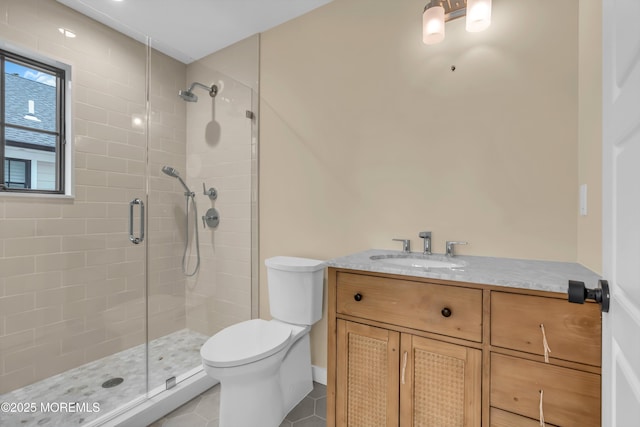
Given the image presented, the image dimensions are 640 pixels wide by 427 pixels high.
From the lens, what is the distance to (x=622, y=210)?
0.55 metres

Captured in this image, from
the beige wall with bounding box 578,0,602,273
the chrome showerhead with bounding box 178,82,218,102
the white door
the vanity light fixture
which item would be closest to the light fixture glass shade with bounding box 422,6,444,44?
the vanity light fixture

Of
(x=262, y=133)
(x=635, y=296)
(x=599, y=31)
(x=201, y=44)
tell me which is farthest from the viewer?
(x=201, y=44)

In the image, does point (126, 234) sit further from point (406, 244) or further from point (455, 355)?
point (455, 355)

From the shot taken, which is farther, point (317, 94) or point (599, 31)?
point (317, 94)

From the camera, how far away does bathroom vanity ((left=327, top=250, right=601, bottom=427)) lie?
3.01ft

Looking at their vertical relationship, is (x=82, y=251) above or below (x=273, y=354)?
above

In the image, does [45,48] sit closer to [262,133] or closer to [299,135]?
[262,133]

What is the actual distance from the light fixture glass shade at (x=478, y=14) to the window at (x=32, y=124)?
7.96 ft

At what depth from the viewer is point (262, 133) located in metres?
2.25

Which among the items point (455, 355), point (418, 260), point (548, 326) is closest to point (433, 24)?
point (418, 260)

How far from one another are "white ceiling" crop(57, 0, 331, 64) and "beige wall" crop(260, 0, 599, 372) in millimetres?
124

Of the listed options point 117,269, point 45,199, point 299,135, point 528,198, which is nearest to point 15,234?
point 45,199

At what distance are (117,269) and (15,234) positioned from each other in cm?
58

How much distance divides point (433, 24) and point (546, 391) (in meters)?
1.63
